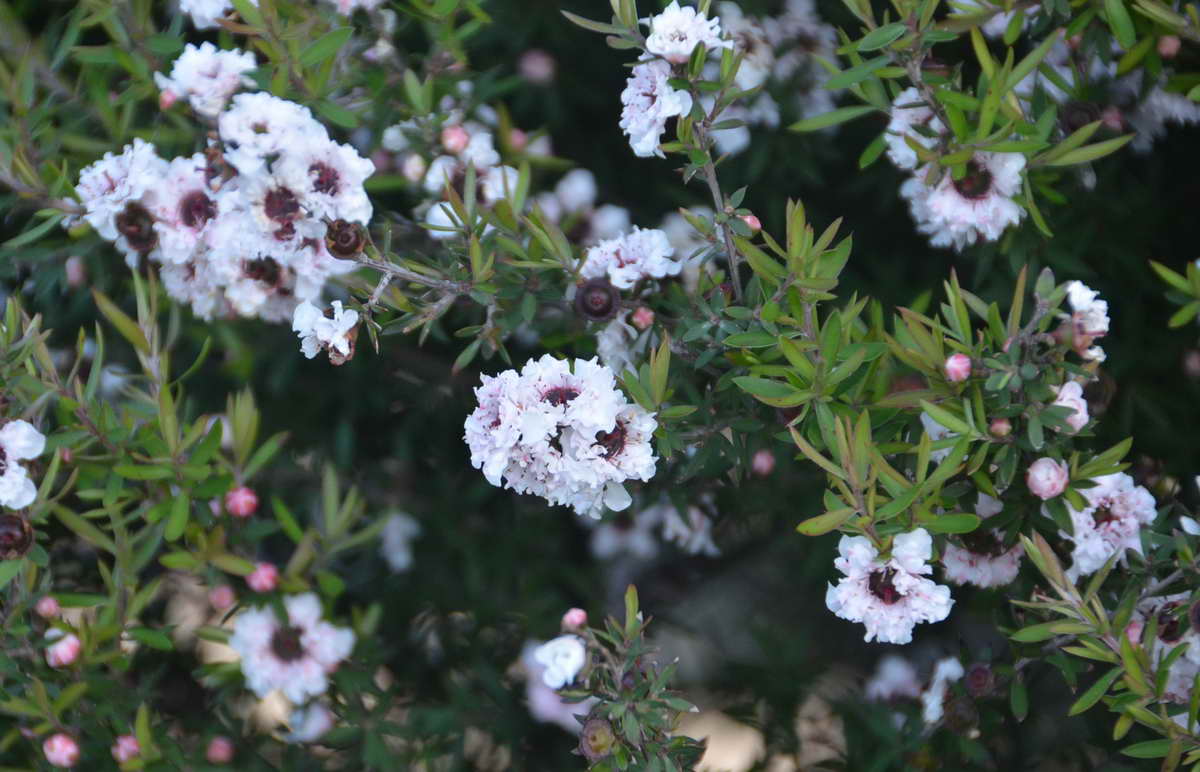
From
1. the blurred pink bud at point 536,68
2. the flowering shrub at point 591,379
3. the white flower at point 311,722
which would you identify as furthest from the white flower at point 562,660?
the blurred pink bud at point 536,68

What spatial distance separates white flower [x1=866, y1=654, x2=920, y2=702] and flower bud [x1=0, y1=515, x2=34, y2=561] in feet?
4.51

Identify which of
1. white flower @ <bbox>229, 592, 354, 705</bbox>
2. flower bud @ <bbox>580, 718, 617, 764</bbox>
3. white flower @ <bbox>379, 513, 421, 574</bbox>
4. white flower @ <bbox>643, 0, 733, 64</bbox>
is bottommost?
white flower @ <bbox>379, 513, 421, 574</bbox>

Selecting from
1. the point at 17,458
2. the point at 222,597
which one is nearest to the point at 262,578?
the point at 222,597

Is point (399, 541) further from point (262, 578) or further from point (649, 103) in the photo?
point (649, 103)

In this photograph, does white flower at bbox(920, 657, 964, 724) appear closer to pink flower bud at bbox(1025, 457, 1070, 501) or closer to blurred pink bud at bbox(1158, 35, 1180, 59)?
pink flower bud at bbox(1025, 457, 1070, 501)

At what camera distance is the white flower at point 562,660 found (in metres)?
1.16

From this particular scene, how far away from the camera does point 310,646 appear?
1.63 m

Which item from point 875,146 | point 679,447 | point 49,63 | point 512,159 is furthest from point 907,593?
point 49,63

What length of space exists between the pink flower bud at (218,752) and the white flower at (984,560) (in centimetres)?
110

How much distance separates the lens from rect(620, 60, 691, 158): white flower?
4.10 ft

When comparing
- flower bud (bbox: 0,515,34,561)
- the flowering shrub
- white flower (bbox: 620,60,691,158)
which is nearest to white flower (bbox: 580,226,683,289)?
the flowering shrub

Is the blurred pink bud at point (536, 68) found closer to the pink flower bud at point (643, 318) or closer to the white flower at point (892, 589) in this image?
the pink flower bud at point (643, 318)

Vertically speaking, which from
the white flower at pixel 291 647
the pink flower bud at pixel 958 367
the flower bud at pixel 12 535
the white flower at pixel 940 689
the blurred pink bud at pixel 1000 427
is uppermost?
the pink flower bud at pixel 958 367

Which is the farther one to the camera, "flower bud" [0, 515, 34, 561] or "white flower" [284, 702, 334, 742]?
"white flower" [284, 702, 334, 742]
